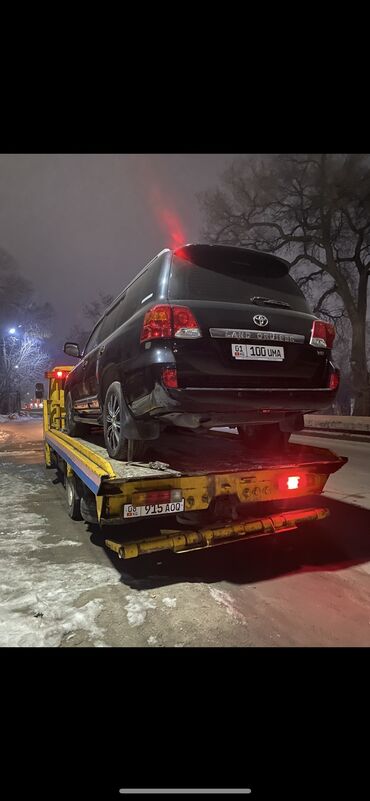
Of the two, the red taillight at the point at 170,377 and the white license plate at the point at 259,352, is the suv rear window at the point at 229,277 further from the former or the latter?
the red taillight at the point at 170,377

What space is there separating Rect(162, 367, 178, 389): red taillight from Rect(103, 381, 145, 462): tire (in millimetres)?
727

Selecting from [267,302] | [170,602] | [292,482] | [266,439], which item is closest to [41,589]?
[170,602]

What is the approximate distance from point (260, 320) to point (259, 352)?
0.26 meters

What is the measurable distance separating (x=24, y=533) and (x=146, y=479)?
2284mm

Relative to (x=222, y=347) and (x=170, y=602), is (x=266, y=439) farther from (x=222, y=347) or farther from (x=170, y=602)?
(x=170, y=602)

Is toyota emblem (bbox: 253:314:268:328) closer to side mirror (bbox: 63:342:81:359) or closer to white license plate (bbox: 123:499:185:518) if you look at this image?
white license plate (bbox: 123:499:185:518)

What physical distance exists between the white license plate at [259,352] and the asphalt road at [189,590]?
1731mm

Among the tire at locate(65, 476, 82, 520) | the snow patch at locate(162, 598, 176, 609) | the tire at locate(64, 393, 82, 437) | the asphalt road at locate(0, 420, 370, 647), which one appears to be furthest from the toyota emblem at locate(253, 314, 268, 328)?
the tire at locate(64, 393, 82, 437)

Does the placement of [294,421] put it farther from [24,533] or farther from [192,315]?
[24,533]

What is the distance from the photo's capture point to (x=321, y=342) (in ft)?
11.7

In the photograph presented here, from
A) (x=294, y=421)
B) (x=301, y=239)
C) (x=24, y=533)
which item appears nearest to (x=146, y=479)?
(x=294, y=421)
